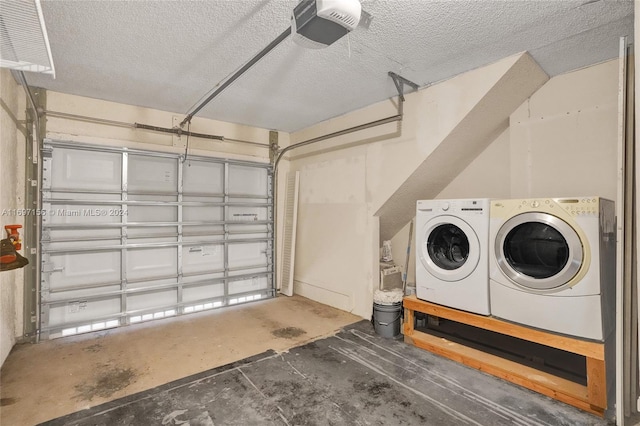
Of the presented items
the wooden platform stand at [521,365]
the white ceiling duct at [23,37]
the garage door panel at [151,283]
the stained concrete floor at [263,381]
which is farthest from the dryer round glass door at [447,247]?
the garage door panel at [151,283]

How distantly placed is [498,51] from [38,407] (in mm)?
4218

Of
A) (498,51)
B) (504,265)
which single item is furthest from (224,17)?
(504,265)

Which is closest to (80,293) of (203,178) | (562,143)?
(203,178)

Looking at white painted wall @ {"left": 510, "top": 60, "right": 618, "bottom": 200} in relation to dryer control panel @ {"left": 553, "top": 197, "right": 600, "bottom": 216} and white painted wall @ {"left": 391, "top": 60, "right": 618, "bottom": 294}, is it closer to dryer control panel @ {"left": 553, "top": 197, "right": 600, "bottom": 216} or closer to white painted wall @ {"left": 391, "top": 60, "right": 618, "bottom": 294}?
white painted wall @ {"left": 391, "top": 60, "right": 618, "bottom": 294}

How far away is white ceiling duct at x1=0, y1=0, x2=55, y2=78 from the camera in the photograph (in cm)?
131

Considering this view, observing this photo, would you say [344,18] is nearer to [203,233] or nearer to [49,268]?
[203,233]

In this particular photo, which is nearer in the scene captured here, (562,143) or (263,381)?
(263,381)

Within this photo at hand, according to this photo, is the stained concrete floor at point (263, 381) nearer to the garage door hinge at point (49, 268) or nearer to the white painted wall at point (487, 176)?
the garage door hinge at point (49, 268)

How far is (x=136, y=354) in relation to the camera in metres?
2.75

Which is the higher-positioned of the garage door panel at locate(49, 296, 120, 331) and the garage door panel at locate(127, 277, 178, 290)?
the garage door panel at locate(127, 277, 178, 290)

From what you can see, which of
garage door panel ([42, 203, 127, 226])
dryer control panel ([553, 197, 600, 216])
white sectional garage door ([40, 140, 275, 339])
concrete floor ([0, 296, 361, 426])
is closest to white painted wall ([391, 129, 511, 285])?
dryer control panel ([553, 197, 600, 216])

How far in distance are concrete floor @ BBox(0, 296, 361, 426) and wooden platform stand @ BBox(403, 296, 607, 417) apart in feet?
3.03

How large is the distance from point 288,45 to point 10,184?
2.72 m

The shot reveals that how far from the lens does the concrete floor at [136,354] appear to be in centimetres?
210
